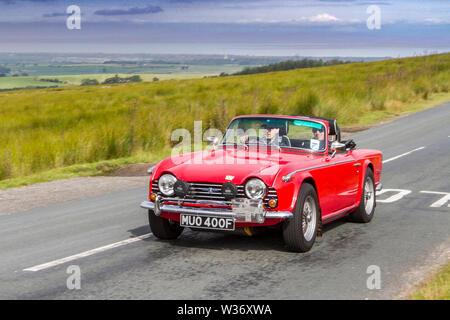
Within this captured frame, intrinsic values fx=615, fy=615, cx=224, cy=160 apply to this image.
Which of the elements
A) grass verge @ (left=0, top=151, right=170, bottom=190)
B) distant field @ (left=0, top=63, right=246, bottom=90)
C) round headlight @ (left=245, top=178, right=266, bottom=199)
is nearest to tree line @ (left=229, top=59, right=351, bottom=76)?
distant field @ (left=0, top=63, right=246, bottom=90)

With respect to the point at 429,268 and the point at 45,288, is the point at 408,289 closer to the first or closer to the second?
the point at 429,268

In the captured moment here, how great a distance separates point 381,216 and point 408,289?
372 centimetres

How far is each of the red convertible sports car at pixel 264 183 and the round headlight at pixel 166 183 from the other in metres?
0.01

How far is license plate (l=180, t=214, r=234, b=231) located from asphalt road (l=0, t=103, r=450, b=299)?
35 centimetres

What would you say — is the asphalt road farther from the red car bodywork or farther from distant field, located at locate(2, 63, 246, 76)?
distant field, located at locate(2, 63, 246, 76)

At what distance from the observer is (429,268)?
20.9ft

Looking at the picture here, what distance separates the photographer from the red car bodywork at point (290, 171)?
660 centimetres

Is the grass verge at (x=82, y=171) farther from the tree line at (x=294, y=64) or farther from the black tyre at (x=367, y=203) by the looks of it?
the tree line at (x=294, y=64)

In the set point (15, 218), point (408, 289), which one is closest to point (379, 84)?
point (15, 218)

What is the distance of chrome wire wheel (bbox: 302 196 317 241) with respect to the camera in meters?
6.97

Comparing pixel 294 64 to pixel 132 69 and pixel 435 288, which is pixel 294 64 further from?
pixel 435 288

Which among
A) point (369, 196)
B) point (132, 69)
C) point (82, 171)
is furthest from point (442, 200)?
point (132, 69)

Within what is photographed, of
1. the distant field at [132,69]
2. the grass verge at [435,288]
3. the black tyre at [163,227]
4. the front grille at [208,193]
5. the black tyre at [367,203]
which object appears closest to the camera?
the grass verge at [435,288]

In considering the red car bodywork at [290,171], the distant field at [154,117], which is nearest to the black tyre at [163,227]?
the red car bodywork at [290,171]
